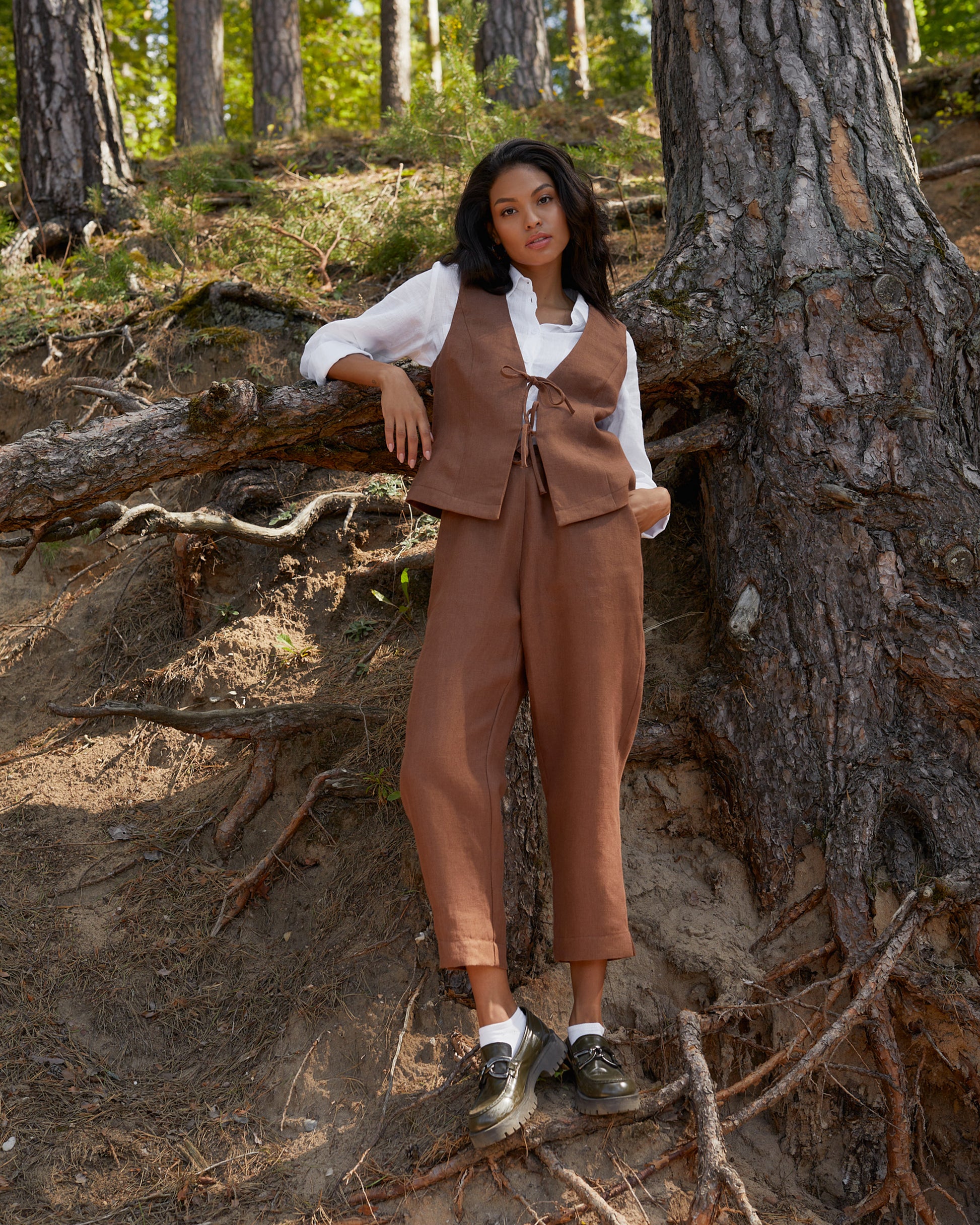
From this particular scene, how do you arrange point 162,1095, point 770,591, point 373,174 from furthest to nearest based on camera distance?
1. point 373,174
2. point 770,591
3. point 162,1095

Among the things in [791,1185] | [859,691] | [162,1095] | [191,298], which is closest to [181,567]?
[191,298]

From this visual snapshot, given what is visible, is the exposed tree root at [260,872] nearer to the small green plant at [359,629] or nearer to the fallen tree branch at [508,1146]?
the small green plant at [359,629]

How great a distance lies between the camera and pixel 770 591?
2.90 meters

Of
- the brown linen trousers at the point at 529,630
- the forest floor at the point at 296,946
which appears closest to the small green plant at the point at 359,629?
the forest floor at the point at 296,946

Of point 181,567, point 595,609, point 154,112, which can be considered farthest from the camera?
point 154,112

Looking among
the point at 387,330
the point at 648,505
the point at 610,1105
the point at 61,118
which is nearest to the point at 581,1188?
the point at 610,1105

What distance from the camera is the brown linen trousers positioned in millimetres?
2295

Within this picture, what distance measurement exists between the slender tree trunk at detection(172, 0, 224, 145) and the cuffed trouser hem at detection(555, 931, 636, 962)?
10.3 meters

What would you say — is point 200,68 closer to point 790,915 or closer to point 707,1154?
point 790,915

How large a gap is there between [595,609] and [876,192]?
70.4 inches

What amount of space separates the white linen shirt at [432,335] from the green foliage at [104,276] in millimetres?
3318

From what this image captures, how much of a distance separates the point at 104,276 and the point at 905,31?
7850 millimetres

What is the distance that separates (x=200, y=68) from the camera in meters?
10.4

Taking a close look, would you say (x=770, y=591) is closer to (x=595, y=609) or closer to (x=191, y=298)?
(x=595, y=609)
